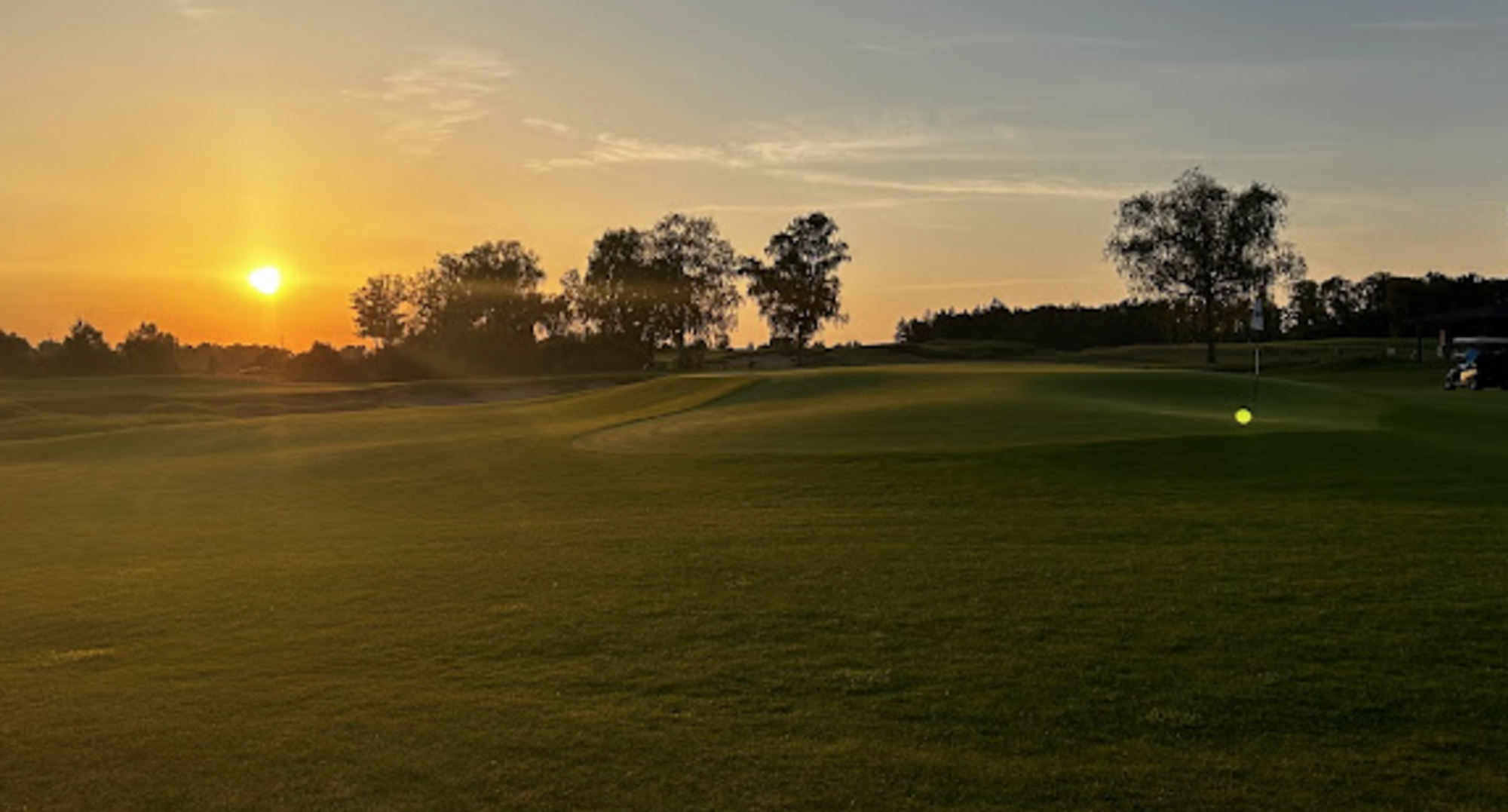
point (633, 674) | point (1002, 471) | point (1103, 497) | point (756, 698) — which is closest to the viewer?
point (756, 698)

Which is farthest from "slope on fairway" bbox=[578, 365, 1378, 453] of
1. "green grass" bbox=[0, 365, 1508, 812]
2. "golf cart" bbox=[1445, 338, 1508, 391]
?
"golf cart" bbox=[1445, 338, 1508, 391]

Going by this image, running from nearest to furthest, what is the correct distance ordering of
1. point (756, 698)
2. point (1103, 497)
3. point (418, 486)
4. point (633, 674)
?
1. point (756, 698)
2. point (633, 674)
3. point (1103, 497)
4. point (418, 486)

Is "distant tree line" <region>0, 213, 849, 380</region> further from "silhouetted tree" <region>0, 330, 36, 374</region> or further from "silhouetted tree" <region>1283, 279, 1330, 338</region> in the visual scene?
"silhouetted tree" <region>1283, 279, 1330, 338</region>

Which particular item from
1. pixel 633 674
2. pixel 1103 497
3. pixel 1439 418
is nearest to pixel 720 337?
pixel 1439 418

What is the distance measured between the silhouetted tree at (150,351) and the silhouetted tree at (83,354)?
2.20 metres

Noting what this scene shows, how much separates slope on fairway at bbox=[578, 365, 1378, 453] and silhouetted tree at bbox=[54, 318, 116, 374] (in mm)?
89848

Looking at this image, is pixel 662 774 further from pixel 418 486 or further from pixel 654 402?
pixel 654 402

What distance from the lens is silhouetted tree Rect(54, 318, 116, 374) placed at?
110125 mm

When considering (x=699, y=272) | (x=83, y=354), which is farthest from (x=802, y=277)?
(x=83, y=354)

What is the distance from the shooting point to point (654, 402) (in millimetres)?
47156

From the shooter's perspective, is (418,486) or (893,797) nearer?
(893,797)

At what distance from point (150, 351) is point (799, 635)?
123m

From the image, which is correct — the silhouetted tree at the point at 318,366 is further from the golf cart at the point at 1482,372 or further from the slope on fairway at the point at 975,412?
the golf cart at the point at 1482,372

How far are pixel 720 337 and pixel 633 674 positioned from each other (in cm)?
11266
